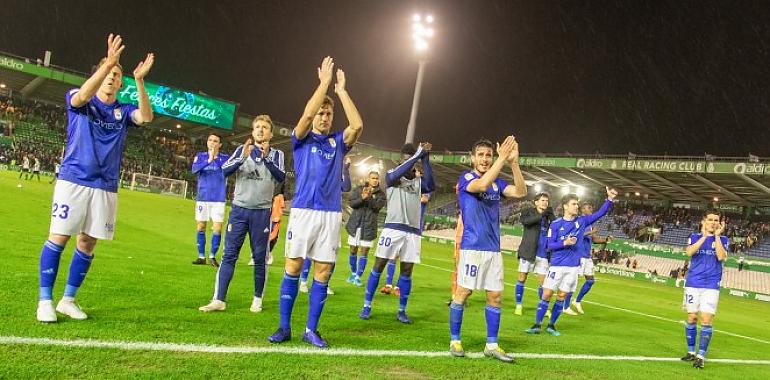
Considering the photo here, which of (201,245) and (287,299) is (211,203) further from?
(287,299)

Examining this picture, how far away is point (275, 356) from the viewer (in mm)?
4480

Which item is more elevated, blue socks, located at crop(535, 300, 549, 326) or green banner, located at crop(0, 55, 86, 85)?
green banner, located at crop(0, 55, 86, 85)

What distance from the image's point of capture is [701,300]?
303 inches

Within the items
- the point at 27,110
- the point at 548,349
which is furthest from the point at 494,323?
the point at 27,110

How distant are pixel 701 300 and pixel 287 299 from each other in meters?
6.14

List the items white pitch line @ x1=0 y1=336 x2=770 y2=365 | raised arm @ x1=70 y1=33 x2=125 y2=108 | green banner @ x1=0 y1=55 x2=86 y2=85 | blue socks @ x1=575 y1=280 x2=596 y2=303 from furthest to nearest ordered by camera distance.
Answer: green banner @ x1=0 y1=55 x2=86 y2=85 → blue socks @ x1=575 y1=280 x2=596 y2=303 → raised arm @ x1=70 y1=33 x2=125 y2=108 → white pitch line @ x1=0 y1=336 x2=770 y2=365

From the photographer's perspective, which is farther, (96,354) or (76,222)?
(76,222)

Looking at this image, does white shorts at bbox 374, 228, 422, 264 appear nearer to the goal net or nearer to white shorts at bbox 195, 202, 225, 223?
white shorts at bbox 195, 202, 225, 223

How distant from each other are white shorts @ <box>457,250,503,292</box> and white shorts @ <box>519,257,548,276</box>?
5.29m

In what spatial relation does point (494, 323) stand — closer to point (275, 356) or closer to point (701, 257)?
point (275, 356)

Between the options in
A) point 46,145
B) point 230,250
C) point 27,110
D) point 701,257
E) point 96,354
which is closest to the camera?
point 96,354

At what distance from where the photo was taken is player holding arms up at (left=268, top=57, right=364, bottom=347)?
16.8 feet

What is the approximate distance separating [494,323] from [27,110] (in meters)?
48.0

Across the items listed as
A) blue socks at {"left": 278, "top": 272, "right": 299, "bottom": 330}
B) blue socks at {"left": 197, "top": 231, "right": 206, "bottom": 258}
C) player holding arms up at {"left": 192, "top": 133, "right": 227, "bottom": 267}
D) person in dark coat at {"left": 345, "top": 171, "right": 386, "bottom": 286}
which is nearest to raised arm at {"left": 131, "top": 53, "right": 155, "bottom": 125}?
blue socks at {"left": 278, "top": 272, "right": 299, "bottom": 330}
